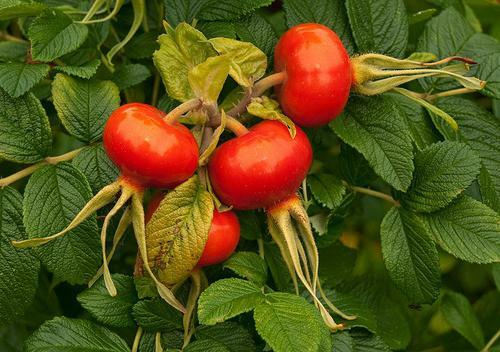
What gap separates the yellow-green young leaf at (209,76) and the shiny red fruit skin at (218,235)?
0.22 meters

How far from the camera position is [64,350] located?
1.34 meters

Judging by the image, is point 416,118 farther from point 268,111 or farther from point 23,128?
point 23,128

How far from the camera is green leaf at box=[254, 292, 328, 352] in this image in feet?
3.93

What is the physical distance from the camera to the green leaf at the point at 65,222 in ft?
4.52

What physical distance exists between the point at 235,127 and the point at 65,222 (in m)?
0.38

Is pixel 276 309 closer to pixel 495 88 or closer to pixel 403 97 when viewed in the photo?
pixel 403 97

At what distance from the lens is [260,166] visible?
1.25 metres

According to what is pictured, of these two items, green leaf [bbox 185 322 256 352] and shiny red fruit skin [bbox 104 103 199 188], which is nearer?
shiny red fruit skin [bbox 104 103 199 188]

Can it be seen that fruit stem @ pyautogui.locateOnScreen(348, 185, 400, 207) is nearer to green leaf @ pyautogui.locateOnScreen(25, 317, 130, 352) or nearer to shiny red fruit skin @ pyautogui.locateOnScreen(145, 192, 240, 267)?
shiny red fruit skin @ pyautogui.locateOnScreen(145, 192, 240, 267)

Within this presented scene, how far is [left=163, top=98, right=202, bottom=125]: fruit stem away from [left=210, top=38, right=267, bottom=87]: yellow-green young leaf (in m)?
0.09

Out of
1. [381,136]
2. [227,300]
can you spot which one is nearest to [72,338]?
[227,300]

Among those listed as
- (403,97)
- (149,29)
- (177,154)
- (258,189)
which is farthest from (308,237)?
(149,29)

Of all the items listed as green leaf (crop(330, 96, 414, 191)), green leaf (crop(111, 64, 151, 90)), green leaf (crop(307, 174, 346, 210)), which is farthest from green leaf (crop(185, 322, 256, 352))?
green leaf (crop(111, 64, 151, 90))

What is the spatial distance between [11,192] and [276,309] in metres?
0.60
